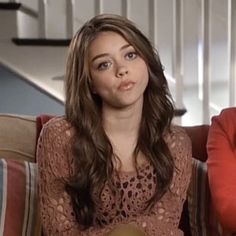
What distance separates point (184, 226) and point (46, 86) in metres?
1.25

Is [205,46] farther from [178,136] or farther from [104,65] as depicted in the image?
[104,65]

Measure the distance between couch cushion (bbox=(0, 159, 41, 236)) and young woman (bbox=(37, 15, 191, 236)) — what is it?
0.15 metres

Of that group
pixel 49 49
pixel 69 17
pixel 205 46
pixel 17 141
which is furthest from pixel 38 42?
pixel 17 141

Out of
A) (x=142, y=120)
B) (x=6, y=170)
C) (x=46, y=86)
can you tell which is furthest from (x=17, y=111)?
(x=142, y=120)

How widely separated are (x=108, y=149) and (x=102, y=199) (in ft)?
0.41

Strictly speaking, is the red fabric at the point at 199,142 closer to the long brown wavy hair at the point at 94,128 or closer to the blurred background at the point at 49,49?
the long brown wavy hair at the point at 94,128

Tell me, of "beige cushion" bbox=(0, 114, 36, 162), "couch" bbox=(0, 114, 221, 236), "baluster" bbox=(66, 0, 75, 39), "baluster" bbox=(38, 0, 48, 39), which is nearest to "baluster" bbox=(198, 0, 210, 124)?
"baluster" bbox=(66, 0, 75, 39)

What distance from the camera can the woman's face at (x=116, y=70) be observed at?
5.24 ft

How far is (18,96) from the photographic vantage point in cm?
294

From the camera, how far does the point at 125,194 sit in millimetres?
1655

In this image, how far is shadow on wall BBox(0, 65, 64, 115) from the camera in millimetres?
2924

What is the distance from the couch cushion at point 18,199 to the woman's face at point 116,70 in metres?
0.37

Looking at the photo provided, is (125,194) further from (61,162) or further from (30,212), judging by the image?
(30,212)

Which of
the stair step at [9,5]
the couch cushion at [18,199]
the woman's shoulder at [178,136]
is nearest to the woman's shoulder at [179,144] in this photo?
the woman's shoulder at [178,136]
